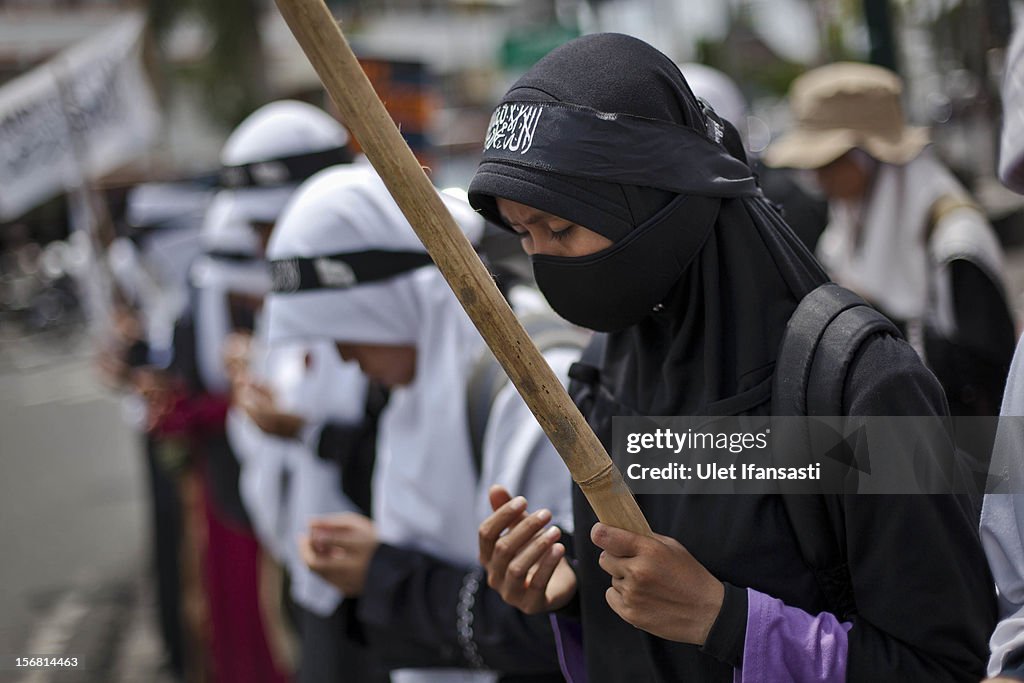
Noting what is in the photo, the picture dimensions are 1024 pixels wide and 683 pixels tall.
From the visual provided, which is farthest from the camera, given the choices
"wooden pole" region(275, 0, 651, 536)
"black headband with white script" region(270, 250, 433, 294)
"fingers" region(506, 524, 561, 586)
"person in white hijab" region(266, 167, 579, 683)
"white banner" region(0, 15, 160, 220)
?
"white banner" region(0, 15, 160, 220)

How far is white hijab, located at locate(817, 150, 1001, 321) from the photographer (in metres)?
3.38

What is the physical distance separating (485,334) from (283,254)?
1.54m

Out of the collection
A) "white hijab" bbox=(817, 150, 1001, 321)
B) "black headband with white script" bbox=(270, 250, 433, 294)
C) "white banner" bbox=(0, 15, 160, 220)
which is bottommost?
"black headband with white script" bbox=(270, 250, 433, 294)

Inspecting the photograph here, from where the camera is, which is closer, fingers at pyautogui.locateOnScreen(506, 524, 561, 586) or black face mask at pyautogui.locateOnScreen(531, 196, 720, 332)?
Answer: black face mask at pyautogui.locateOnScreen(531, 196, 720, 332)

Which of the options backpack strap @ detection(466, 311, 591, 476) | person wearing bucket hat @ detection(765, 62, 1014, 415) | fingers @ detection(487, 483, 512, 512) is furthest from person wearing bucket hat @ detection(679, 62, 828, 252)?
fingers @ detection(487, 483, 512, 512)

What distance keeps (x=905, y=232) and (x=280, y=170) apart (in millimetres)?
2190

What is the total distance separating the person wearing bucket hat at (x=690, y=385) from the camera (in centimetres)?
141

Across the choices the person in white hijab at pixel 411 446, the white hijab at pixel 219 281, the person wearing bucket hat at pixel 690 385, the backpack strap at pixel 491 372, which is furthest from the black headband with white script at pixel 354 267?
the white hijab at pixel 219 281

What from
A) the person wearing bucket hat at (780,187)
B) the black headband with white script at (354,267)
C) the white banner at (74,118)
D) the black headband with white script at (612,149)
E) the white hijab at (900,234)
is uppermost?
the white banner at (74,118)

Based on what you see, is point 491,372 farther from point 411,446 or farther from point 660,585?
point 660,585

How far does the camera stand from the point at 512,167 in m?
1.56

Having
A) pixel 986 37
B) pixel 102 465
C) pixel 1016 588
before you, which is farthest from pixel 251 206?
pixel 102 465

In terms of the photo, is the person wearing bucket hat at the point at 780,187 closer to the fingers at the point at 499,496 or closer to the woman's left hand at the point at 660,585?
the fingers at the point at 499,496

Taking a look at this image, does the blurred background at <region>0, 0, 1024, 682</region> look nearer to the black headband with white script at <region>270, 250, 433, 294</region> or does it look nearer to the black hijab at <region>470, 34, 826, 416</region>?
the black hijab at <region>470, 34, 826, 416</region>
